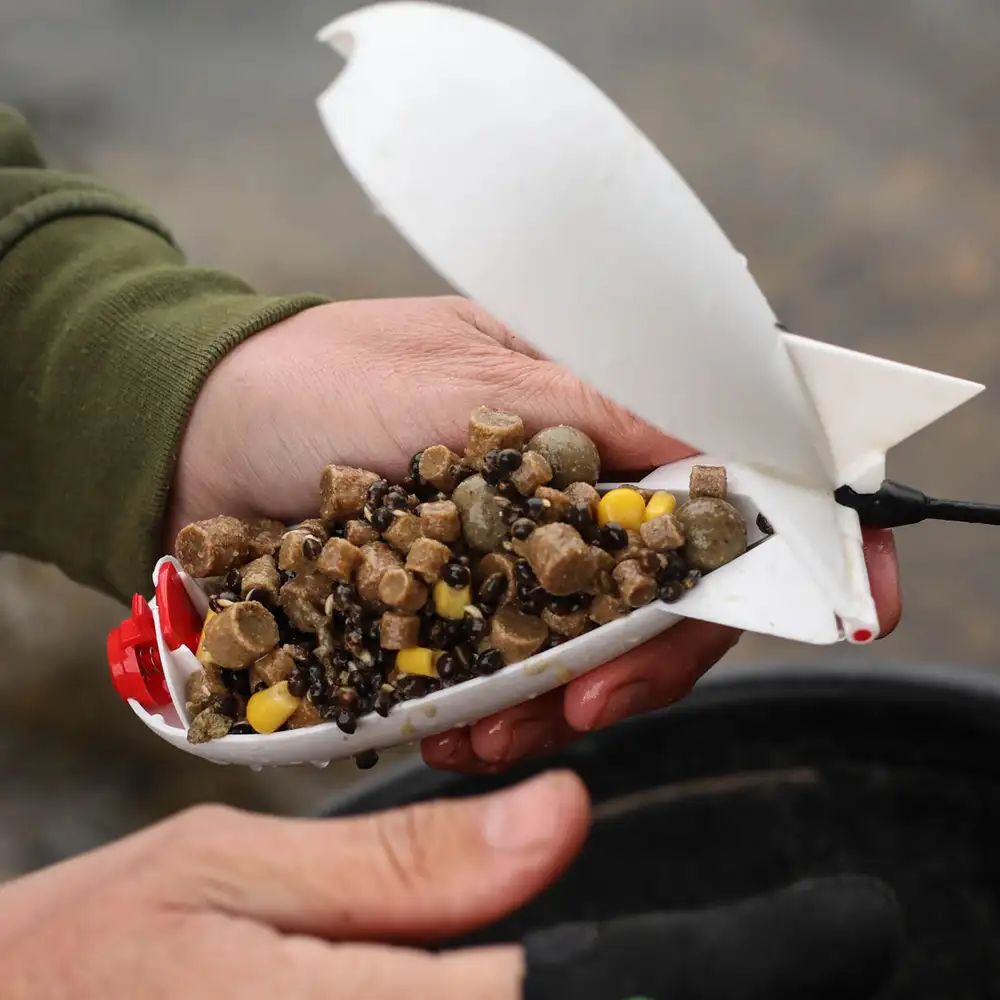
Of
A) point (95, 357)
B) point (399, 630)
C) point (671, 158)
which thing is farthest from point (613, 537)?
point (671, 158)

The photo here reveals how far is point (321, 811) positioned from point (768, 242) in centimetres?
98

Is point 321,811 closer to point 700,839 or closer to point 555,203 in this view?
point 700,839

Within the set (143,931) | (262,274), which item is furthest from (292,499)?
(262,274)

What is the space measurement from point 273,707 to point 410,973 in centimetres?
25

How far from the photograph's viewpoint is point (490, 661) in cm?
53

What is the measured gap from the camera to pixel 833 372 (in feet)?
1.55

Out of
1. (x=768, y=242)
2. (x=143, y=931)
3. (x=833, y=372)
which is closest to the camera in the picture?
(x=143, y=931)

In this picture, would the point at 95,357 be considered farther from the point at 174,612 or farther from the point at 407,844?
the point at 407,844

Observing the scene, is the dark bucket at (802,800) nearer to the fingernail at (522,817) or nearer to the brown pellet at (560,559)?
the brown pellet at (560,559)

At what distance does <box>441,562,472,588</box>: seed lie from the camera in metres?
0.52

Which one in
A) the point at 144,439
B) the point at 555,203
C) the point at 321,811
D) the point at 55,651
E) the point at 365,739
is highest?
the point at 555,203

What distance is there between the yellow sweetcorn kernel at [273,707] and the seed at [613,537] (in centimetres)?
19

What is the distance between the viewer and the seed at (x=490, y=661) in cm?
53

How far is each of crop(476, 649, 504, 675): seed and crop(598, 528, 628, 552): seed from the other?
3.3 inches
